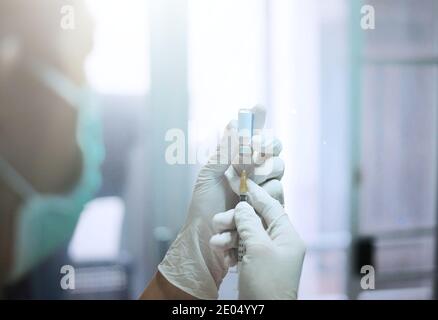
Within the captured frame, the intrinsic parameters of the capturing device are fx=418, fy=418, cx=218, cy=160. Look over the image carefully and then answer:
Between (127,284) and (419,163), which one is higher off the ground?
(419,163)

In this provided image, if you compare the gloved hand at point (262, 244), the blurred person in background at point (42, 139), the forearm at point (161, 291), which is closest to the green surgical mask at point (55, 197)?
the blurred person in background at point (42, 139)

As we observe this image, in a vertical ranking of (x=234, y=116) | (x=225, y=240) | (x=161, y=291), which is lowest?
(x=161, y=291)

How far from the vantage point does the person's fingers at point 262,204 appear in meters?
0.75

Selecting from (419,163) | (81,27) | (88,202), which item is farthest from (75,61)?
(419,163)

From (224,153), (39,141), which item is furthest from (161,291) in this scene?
(39,141)

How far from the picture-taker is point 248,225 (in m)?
0.72

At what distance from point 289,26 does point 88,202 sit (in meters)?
0.57

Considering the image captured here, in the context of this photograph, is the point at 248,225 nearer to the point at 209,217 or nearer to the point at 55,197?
the point at 209,217

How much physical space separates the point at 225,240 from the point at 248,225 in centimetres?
5

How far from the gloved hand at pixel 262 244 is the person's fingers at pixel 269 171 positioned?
0.7 inches

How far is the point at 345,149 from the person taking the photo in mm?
976

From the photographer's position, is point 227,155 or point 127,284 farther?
point 127,284
